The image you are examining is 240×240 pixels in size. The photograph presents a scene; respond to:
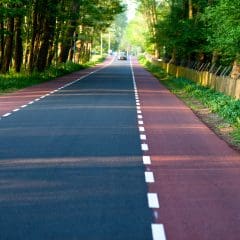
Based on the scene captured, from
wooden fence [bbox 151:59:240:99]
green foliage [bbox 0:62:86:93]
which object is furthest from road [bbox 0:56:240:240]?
green foliage [bbox 0:62:86:93]

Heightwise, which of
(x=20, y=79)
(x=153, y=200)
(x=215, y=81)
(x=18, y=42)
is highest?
(x=153, y=200)

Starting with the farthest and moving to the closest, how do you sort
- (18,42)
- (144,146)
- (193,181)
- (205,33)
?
1. (18,42)
2. (205,33)
3. (144,146)
4. (193,181)

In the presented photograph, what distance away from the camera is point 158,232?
644cm

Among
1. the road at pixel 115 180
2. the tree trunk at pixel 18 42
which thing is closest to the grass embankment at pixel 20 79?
the tree trunk at pixel 18 42

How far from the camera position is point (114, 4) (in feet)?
214

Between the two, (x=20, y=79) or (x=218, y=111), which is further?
(x=20, y=79)

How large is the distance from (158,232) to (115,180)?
2593 millimetres

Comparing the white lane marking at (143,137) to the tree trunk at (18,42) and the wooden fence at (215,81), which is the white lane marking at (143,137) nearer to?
the wooden fence at (215,81)

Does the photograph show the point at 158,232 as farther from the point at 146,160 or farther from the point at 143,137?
the point at 143,137

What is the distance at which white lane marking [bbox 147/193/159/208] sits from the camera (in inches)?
299

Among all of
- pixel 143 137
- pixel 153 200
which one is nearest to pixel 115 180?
pixel 153 200

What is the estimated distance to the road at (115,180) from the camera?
6590 millimetres

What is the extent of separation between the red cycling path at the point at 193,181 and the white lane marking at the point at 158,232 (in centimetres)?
→ 6

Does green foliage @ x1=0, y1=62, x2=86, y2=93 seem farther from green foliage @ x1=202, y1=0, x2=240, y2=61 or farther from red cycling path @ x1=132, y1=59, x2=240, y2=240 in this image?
red cycling path @ x1=132, y1=59, x2=240, y2=240
